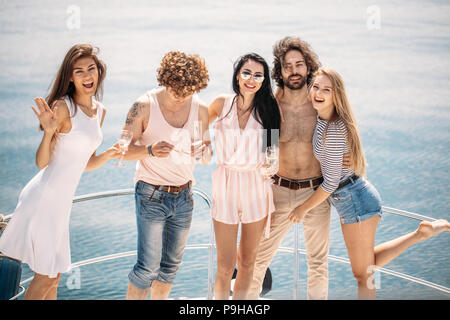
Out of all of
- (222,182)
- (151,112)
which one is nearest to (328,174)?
(222,182)

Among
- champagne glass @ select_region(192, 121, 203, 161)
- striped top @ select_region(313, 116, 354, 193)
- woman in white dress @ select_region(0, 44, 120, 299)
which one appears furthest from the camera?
striped top @ select_region(313, 116, 354, 193)

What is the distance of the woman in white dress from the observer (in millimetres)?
2721

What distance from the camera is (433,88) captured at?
55.6ft

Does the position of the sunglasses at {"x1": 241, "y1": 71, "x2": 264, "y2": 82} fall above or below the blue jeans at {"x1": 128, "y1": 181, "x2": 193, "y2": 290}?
above

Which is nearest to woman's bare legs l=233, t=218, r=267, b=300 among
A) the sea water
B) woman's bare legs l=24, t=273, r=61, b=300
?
woman's bare legs l=24, t=273, r=61, b=300

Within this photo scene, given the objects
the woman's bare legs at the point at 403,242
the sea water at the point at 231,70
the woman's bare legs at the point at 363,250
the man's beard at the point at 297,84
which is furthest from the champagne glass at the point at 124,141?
the sea water at the point at 231,70

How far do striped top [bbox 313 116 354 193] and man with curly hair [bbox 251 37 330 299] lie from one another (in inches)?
7.3

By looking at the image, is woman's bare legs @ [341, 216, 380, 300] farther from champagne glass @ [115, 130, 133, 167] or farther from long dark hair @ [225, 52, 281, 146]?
champagne glass @ [115, 130, 133, 167]

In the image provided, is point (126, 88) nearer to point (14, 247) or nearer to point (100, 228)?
point (100, 228)

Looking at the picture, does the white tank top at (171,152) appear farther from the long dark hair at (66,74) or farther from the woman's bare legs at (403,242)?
the woman's bare legs at (403,242)

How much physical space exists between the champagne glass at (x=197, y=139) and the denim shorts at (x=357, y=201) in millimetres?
957

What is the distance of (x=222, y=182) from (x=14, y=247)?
127 cm

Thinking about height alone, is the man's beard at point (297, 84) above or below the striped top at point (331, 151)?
above

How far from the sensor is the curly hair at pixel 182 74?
2.80 m
